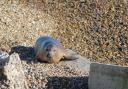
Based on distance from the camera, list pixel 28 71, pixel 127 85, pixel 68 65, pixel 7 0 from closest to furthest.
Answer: pixel 127 85
pixel 28 71
pixel 68 65
pixel 7 0

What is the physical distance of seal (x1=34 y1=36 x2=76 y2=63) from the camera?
10.1 meters

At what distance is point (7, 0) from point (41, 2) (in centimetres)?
93

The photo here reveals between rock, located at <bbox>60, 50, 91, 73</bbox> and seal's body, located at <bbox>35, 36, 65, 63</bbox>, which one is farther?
seal's body, located at <bbox>35, 36, 65, 63</bbox>

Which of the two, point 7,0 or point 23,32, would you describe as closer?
point 23,32

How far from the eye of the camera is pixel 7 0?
13.3 m

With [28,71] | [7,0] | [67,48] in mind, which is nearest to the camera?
[28,71]

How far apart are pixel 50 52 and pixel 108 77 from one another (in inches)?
74.8

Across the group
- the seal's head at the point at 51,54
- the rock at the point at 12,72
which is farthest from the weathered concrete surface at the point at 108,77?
the rock at the point at 12,72

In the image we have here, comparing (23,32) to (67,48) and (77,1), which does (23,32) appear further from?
(77,1)

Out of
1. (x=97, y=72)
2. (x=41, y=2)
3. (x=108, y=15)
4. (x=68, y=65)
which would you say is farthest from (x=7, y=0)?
(x=97, y=72)

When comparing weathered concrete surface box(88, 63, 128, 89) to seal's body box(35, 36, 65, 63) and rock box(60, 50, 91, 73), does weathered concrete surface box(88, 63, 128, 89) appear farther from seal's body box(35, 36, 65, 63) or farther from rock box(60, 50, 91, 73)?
seal's body box(35, 36, 65, 63)

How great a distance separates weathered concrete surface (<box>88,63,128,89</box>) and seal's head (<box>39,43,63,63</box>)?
1.37 metres

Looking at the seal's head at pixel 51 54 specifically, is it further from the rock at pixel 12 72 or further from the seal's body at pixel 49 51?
the rock at pixel 12 72

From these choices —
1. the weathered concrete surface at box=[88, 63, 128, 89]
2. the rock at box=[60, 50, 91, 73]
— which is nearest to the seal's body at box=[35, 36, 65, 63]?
the rock at box=[60, 50, 91, 73]
